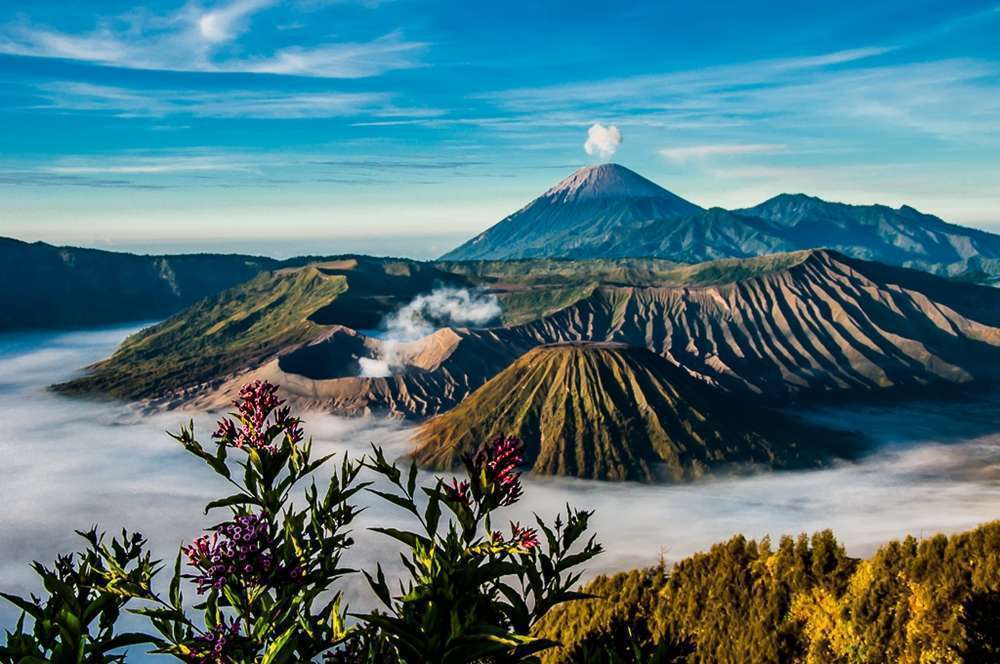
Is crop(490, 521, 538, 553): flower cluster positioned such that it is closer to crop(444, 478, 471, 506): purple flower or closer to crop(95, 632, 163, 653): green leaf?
crop(444, 478, 471, 506): purple flower

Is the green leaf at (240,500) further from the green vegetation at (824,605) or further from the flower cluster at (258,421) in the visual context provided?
the green vegetation at (824,605)

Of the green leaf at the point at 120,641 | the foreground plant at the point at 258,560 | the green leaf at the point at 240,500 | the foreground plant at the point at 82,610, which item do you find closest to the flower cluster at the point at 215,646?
the foreground plant at the point at 258,560

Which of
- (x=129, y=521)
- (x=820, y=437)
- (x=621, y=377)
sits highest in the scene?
(x=621, y=377)

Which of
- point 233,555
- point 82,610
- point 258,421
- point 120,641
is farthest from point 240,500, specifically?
point 82,610

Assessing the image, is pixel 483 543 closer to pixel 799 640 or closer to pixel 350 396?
pixel 799 640

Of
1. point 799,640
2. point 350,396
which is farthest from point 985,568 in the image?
point 350,396
